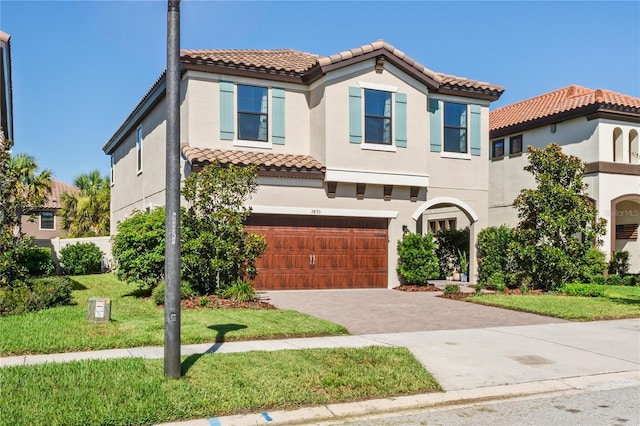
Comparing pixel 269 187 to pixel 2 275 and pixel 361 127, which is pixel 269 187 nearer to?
pixel 361 127

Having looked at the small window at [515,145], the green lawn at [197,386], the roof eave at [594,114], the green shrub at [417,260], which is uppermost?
the roof eave at [594,114]

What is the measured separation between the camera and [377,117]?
19906mm

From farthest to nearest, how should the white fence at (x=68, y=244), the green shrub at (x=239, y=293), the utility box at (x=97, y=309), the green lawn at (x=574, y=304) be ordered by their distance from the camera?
the white fence at (x=68, y=244) → the green shrub at (x=239, y=293) → the green lawn at (x=574, y=304) → the utility box at (x=97, y=309)

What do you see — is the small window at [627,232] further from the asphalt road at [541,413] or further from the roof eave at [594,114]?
the asphalt road at [541,413]

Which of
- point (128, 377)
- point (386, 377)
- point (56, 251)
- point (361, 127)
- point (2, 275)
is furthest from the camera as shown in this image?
point (56, 251)

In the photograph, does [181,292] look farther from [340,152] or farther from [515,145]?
[515,145]

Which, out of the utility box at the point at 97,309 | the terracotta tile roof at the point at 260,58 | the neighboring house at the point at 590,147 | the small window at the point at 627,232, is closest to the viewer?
the utility box at the point at 97,309

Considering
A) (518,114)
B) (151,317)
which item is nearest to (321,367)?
(151,317)

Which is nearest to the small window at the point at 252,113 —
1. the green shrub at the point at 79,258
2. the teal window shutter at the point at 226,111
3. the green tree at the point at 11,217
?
the teal window shutter at the point at 226,111

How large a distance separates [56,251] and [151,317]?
16.4 meters

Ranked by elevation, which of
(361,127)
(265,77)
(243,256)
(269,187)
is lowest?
(243,256)

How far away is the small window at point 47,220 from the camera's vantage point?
4206 centimetres

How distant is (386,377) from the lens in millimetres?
7461

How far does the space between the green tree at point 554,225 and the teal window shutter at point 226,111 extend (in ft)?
32.6
